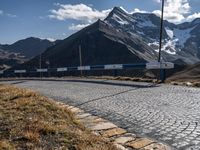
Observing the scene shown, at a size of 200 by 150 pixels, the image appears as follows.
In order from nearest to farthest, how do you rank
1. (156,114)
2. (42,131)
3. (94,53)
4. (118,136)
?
1. (42,131)
2. (118,136)
3. (156,114)
4. (94,53)

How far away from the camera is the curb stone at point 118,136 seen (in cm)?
676

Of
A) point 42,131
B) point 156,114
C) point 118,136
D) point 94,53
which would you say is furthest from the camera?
point 94,53

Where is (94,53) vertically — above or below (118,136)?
above

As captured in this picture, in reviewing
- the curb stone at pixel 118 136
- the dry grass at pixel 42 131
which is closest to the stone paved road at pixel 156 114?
the curb stone at pixel 118 136

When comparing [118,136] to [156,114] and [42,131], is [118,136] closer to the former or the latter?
[42,131]

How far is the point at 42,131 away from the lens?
22.6 feet

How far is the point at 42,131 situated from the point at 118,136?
1.60m

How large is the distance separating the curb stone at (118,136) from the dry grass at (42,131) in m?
0.35

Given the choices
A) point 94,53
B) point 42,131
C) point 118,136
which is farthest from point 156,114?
point 94,53

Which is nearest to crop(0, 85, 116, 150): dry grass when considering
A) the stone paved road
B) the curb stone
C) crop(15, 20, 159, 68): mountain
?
the curb stone

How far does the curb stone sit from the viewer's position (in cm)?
676

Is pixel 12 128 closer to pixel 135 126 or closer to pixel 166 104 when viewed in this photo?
pixel 135 126

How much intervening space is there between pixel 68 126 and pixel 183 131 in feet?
7.87

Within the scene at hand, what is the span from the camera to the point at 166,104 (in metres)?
11.9
